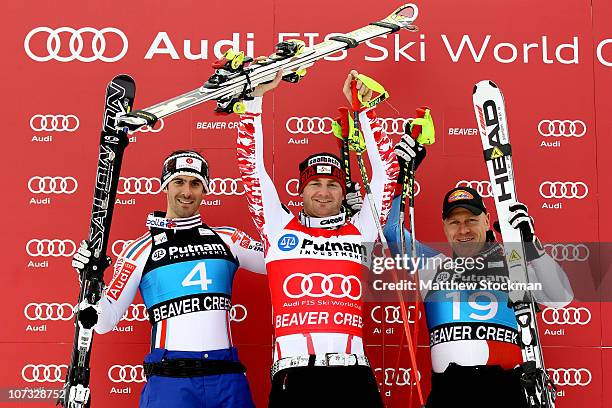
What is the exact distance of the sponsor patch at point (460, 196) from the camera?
13.3 feet

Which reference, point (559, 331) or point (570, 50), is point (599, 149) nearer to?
point (570, 50)

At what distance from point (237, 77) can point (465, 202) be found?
4.22 feet

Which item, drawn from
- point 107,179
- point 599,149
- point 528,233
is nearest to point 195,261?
point 107,179

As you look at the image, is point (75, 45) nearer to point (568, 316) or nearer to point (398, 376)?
point (398, 376)

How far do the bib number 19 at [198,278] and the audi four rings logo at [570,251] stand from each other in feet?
6.57

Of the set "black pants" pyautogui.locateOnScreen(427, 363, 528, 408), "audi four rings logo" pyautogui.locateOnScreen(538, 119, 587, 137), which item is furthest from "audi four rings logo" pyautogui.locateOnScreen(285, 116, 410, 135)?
"black pants" pyautogui.locateOnScreen(427, 363, 528, 408)

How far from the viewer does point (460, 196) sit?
13.3ft

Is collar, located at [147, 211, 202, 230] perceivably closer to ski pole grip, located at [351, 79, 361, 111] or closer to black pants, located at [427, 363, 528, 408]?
ski pole grip, located at [351, 79, 361, 111]

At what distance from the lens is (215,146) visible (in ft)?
15.3

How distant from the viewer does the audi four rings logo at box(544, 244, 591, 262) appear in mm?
4617

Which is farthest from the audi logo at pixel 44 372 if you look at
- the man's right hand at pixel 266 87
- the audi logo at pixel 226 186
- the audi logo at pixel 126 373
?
the man's right hand at pixel 266 87

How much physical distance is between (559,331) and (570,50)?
1.65 meters

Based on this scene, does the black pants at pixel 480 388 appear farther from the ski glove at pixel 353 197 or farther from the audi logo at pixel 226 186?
the audi logo at pixel 226 186

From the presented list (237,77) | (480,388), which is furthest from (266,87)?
(480,388)
